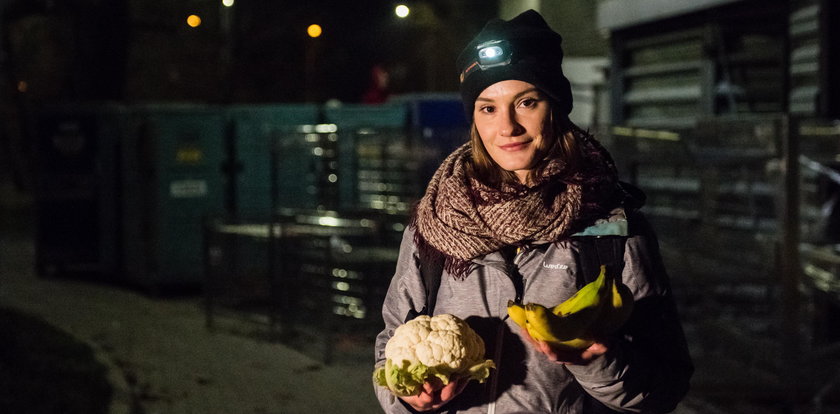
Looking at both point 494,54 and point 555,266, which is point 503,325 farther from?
point 494,54

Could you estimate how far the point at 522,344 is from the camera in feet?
9.61

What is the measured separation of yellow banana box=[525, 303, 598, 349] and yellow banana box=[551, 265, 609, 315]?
15mm

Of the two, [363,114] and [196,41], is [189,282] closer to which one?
[363,114]

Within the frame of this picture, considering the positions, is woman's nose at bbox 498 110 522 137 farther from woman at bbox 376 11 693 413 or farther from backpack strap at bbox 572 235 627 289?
backpack strap at bbox 572 235 627 289

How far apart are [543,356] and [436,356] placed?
0.29 m

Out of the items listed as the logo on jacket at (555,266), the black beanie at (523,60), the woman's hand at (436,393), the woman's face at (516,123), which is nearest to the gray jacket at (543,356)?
the logo on jacket at (555,266)

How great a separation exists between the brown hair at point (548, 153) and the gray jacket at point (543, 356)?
197mm

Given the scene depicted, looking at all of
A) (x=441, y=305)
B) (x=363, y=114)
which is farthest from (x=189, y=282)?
(x=441, y=305)

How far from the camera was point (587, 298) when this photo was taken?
106 inches

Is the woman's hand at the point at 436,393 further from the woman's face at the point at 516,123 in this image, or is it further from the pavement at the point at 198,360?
the pavement at the point at 198,360

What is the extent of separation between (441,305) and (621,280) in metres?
0.47

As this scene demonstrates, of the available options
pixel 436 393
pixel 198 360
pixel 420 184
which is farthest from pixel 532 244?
pixel 420 184

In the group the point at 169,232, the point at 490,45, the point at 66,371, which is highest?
the point at 490,45

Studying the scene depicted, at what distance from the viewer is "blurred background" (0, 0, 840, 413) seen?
27.1ft
